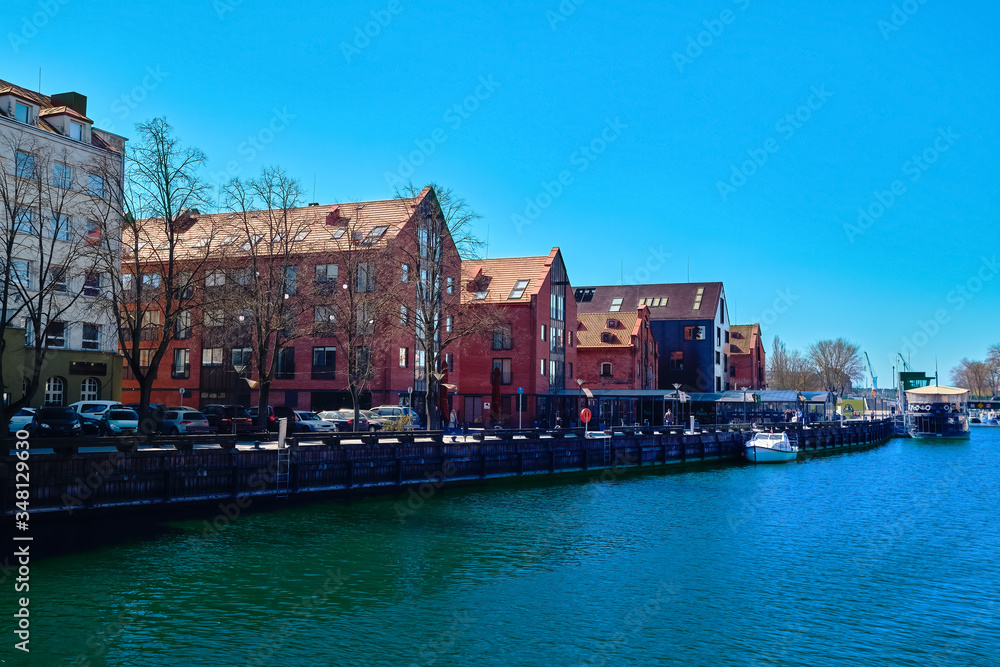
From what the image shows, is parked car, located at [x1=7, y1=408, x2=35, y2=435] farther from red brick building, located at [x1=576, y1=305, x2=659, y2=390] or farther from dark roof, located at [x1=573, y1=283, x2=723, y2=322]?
dark roof, located at [x1=573, y1=283, x2=723, y2=322]

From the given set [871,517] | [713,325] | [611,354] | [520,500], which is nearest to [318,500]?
[520,500]

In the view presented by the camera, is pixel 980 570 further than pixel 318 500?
No

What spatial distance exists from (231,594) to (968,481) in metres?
49.6

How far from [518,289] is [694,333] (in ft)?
111

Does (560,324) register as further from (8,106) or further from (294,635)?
(294,635)

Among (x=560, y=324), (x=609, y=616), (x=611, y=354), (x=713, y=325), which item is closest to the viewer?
(x=609, y=616)

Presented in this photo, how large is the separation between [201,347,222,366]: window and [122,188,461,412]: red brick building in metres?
0.08

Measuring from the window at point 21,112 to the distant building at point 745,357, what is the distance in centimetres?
10159

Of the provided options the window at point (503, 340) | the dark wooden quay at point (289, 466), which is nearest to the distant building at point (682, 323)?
the window at point (503, 340)

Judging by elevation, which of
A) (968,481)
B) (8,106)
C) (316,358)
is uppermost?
(8,106)

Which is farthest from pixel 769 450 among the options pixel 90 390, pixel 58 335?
pixel 58 335

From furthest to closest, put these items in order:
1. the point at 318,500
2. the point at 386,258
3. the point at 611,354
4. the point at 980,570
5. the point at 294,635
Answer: the point at 611,354, the point at 386,258, the point at 318,500, the point at 980,570, the point at 294,635

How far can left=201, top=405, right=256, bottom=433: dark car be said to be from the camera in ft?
139

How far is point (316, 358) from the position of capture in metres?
61.8
